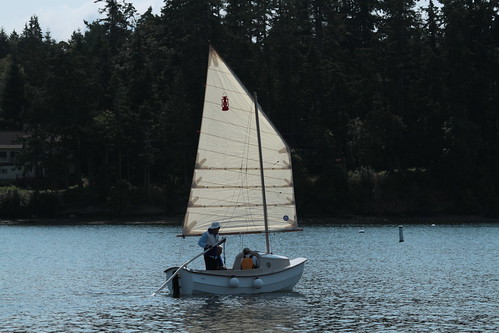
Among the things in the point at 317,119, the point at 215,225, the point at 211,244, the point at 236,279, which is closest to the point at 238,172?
the point at 215,225

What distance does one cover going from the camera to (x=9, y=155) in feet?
582

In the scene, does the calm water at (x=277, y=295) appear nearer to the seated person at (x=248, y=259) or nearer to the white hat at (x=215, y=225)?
the seated person at (x=248, y=259)

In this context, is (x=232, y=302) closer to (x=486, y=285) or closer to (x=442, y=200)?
(x=486, y=285)

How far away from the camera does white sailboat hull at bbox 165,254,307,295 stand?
4562 centimetres

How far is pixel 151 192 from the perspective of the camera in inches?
5753

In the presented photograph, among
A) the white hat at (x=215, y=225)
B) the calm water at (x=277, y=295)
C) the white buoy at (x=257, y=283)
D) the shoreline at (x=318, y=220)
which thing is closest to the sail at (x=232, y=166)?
the white hat at (x=215, y=225)

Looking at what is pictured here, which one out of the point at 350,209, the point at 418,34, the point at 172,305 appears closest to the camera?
the point at 172,305

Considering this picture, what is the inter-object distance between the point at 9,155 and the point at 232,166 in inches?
5403

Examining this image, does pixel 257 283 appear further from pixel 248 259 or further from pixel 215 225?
pixel 215 225

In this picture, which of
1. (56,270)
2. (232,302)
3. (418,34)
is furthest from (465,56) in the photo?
(232,302)

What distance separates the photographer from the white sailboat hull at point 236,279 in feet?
150

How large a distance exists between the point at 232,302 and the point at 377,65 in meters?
112

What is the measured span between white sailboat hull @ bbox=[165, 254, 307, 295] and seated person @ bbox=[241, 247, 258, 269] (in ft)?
1.11

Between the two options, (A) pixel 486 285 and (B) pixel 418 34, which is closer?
(A) pixel 486 285
